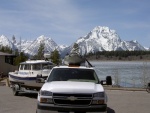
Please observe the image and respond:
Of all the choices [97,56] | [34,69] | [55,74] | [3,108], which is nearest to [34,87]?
[34,69]

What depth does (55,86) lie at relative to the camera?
9.24 meters

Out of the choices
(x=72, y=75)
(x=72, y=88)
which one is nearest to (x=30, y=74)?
(x=72, y=75)

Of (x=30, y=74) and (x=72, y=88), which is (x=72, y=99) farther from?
(x=30, y=74)

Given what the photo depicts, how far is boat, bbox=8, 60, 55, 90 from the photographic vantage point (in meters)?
19.1

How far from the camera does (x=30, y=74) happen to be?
68.0ft

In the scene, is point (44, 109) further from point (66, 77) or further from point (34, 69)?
point (34, 69)

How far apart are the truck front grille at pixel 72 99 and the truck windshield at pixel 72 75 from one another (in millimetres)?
1696

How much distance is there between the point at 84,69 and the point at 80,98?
7.67 ft

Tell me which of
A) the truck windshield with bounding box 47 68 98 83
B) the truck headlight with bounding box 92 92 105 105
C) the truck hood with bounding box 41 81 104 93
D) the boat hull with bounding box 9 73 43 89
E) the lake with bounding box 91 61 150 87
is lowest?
the lake with bounding box 91 61 150 87

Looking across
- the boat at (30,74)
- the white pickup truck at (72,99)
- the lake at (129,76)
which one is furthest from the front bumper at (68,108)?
the lake at (129,76)

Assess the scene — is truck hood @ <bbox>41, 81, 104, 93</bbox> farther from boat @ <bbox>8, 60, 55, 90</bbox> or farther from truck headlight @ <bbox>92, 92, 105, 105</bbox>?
boat @ <bbox>8, 60, 55, 90</bbox>

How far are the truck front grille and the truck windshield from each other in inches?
66.8

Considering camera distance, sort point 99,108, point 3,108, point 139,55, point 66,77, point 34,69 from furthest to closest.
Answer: point 139,55 → point 34,69 → point 3,108 → point 66,77 → point 99,108

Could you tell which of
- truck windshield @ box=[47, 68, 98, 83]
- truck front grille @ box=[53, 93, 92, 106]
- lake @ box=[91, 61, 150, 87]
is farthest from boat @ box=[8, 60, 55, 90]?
lake @ box=[91, 61, 150, 87]
